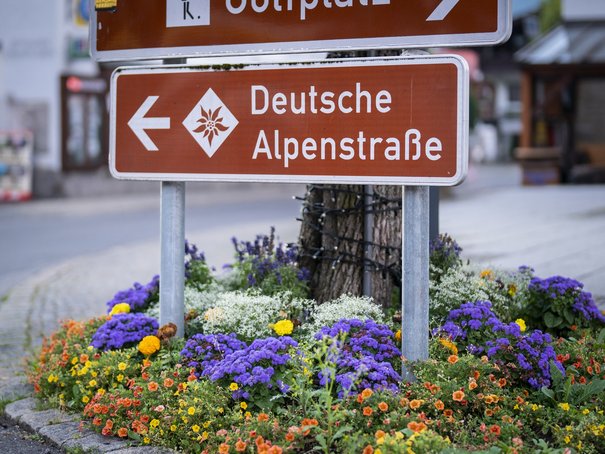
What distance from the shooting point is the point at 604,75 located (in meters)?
24.8

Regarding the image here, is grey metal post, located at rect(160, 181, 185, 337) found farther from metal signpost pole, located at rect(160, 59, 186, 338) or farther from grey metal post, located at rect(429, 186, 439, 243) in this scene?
grey metal post, located at rect(429, 186, 439, 243)

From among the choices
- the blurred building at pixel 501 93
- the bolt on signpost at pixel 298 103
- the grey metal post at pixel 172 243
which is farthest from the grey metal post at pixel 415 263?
the blurred building at pixel 501 93

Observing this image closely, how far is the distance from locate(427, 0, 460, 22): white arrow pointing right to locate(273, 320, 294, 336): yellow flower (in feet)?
5.22

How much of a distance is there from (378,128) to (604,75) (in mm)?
22325

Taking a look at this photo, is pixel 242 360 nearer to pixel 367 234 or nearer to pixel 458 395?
pixel 458 395

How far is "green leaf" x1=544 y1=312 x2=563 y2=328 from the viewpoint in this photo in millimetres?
5184

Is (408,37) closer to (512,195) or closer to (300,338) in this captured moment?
(300,338)

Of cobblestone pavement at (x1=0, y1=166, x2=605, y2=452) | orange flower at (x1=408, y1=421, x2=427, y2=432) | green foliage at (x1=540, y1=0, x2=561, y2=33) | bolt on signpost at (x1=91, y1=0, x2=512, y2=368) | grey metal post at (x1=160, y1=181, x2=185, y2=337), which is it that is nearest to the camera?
orange flower at (x1=408, y1=421, x2=427, y2=432)

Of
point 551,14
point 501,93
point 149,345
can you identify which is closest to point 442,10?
point 149,345

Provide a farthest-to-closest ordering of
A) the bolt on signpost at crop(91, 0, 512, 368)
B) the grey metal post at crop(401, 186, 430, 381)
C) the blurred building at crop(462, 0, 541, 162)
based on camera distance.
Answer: the blurred building at crop(462, 0, 541, 162) < the grey metal post at crop(401, 186, 430, 381) < the bolt on signpost at crop(91, 0, 512, 368)

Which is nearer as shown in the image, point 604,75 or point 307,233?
point 307,233

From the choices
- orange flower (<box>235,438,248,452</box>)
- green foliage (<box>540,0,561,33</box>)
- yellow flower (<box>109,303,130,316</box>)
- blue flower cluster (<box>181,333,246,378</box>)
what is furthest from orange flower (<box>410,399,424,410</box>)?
green foliage (<box>540,0,561,33</box>)

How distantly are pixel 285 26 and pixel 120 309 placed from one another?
6.44 ft

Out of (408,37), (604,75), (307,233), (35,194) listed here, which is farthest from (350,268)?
(604,75)
